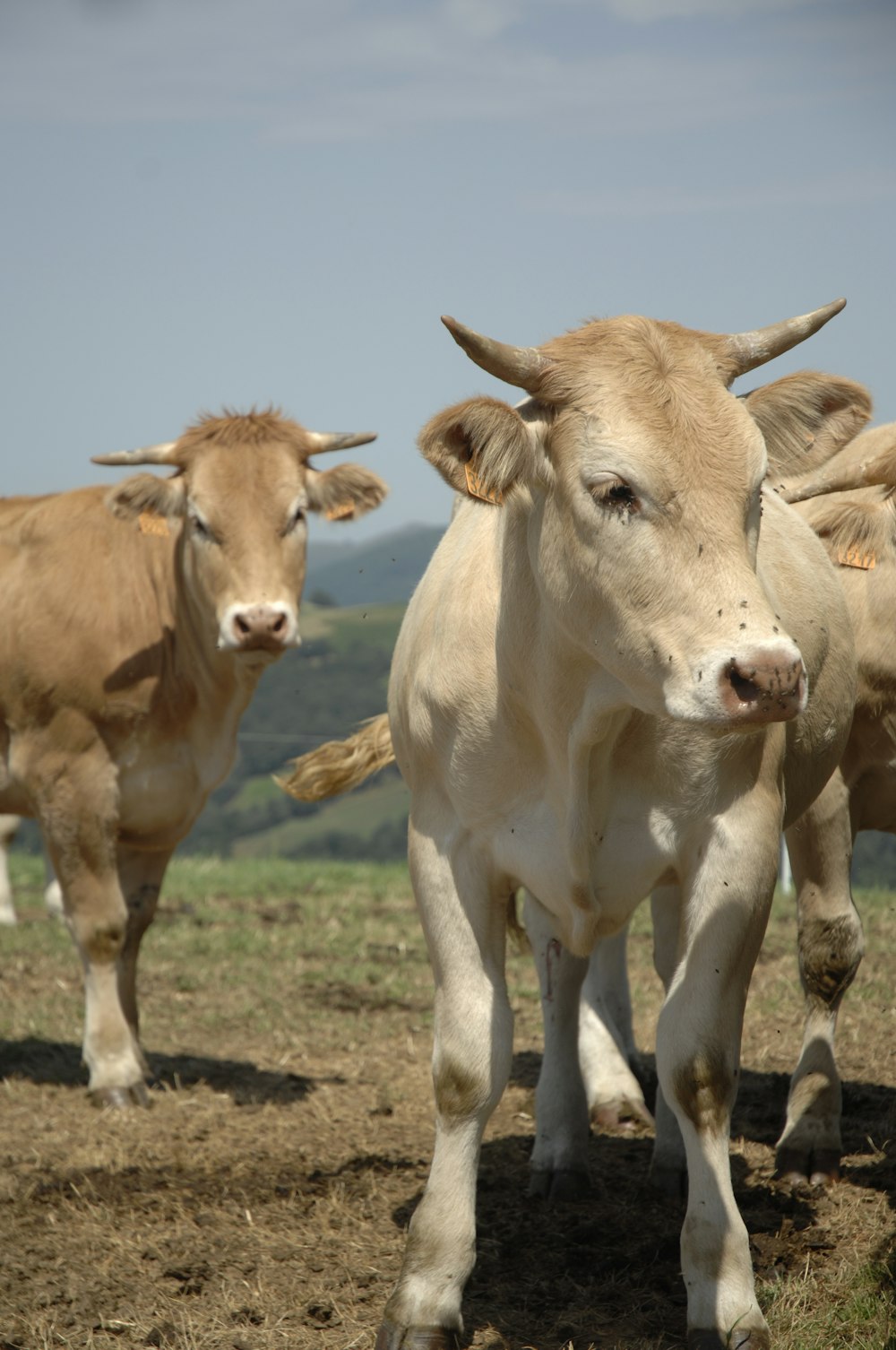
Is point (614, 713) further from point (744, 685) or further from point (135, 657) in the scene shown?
point (135, 657)

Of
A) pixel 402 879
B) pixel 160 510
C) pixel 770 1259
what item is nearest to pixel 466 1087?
pixel 770 1259

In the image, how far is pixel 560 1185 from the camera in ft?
15.1

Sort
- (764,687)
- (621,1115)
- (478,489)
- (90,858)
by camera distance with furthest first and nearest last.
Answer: (90,858) < (621,1115) < (478,489) < (764,687)

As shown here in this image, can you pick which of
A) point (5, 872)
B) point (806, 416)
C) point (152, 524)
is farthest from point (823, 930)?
point (5, 872)

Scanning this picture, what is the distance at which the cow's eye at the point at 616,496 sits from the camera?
3195mm

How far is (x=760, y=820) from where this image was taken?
3559 millimetres

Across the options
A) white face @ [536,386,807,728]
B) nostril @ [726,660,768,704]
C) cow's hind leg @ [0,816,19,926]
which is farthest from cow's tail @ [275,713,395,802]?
cow's hind leg @ [0,816,19,926]

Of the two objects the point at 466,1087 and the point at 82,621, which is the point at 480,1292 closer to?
the point at 466,1087

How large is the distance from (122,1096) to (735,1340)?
3.17 meters

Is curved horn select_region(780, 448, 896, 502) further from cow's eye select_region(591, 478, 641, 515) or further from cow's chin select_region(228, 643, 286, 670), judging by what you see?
cow's chin select_region(228, 643, 286, 670)

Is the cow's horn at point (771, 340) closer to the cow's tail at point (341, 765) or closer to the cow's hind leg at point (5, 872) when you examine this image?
the cow's tail at point (341, 765)

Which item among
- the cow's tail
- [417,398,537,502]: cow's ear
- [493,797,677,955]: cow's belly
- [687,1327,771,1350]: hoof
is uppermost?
[417,398,537,502]: cow's ear

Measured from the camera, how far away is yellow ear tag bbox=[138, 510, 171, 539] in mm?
Answer: 6574

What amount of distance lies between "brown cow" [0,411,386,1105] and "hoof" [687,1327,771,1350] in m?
3.11
